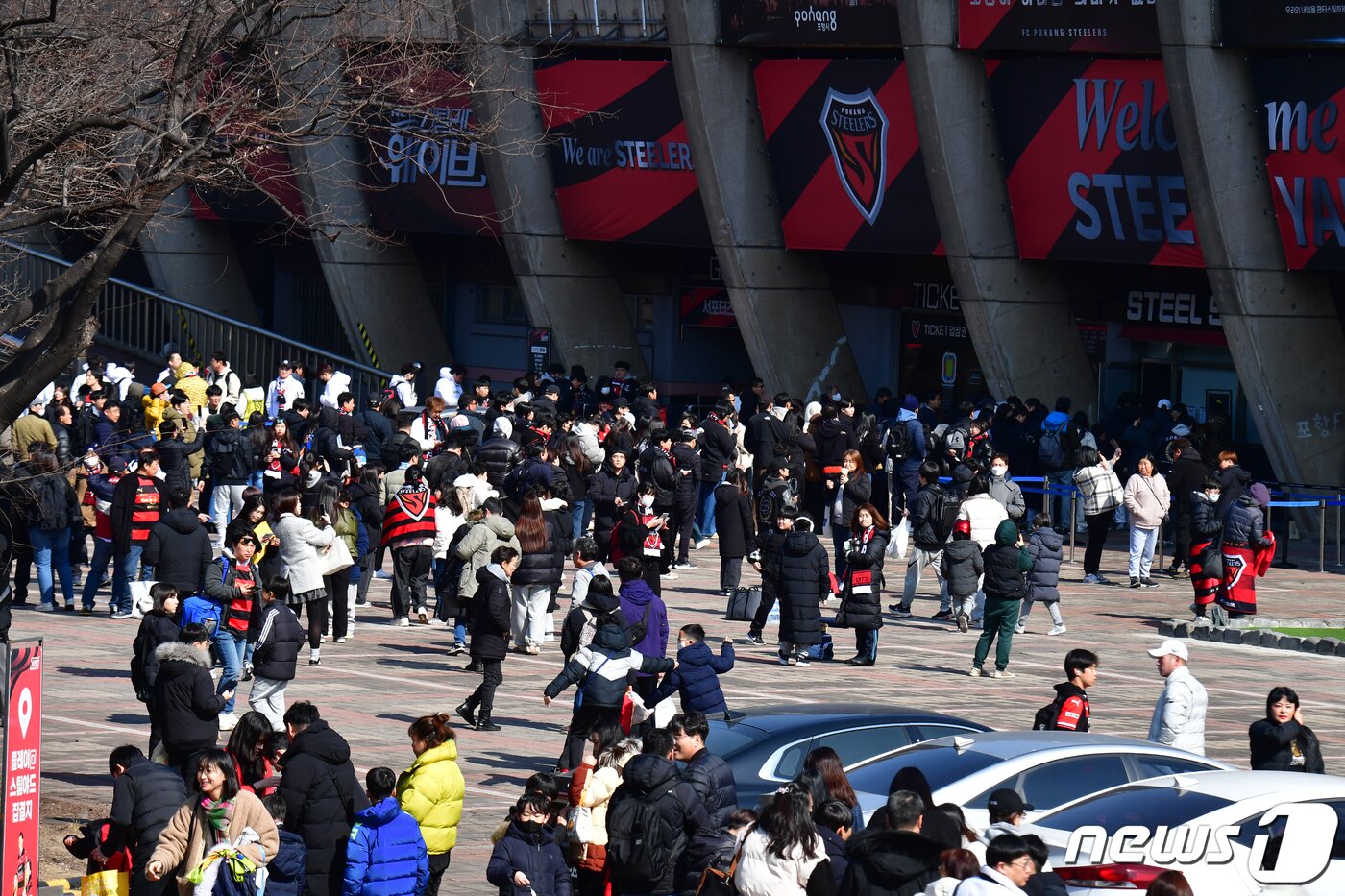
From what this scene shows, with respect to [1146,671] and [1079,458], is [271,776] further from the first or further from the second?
[1079,458]

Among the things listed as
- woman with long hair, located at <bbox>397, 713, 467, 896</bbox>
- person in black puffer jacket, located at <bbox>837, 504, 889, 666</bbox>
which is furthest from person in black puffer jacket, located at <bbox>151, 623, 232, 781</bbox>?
person in black puffer jacket, located at <bbox>837, 504, 889, 666</bbox>

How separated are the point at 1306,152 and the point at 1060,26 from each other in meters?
4.14

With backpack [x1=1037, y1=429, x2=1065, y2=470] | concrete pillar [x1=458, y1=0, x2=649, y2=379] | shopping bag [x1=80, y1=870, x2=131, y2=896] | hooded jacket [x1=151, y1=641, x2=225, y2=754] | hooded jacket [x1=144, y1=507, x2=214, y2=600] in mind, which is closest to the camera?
shopping bag [x1=80, y1=870, x2=131, y2=896]

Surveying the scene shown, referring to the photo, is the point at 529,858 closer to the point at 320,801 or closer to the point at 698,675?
the point at 320,801

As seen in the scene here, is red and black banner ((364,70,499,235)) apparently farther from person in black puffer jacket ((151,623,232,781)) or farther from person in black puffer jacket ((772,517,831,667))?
person in black puffer jacket ((151,623,232,781))

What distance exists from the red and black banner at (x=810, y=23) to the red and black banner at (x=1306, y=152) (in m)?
6.05

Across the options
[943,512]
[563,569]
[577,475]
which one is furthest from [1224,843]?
[577,475]

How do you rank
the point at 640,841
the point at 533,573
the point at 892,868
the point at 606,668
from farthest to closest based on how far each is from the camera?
the point at 533,573, the point at 606,668, the point at 640,841, the point at 892,868

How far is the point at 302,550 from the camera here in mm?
18375

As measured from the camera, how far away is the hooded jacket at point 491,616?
16.5 meters

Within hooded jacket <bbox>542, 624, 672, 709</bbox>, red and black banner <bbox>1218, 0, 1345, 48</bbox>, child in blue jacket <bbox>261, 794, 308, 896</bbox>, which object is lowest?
child in blue jacket <bbox>261, 794, 308, 896</bbox>

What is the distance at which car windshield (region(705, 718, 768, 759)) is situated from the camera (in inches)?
504

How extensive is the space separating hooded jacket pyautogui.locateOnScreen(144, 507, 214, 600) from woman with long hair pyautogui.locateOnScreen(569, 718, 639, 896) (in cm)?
785

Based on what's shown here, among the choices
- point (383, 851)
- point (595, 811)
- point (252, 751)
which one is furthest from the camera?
point (595, 811)
